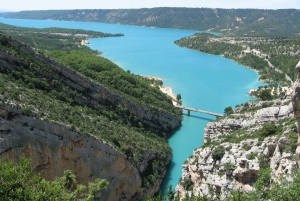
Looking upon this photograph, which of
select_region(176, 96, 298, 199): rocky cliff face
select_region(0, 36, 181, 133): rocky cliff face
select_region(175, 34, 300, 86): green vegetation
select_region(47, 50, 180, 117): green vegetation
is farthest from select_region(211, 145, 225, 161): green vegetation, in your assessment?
select_region(175, 34, 300, 86): green vegetation

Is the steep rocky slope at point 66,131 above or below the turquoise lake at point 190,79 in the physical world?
above

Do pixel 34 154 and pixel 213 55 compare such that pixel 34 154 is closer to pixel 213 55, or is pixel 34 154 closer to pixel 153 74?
pixel 153 74

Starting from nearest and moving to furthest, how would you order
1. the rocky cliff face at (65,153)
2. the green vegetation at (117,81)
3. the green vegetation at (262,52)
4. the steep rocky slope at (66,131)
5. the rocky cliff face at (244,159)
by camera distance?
1. the rocky cliff face at (244,159)
2. the rocky cliff face at (65,153)
3. the steep rocky slope at (66,131)
4. the green vegetation at (117,81)
5. the green vegetation at (262,52)

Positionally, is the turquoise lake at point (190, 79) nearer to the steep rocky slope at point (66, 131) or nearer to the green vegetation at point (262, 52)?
the green vegetation at point (262, 52)

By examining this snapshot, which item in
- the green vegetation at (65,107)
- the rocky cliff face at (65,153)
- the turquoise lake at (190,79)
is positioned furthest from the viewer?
the turquoise lake at (190,79)

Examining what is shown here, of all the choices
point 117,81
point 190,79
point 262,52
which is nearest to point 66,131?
point 117,81

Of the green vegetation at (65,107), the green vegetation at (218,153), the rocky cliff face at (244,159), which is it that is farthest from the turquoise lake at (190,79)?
the green vegetation at (218,153)

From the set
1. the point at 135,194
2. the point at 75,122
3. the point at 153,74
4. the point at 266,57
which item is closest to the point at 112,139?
the point at 75,122

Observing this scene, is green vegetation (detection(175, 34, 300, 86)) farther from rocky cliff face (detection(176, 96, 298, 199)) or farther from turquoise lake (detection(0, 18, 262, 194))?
rocky cliff face (detection(176, 96, 298, 199))
